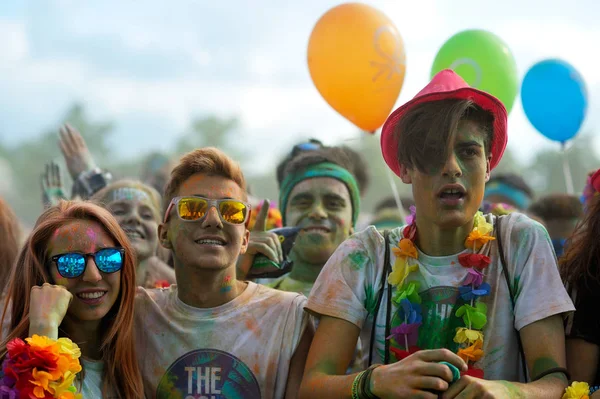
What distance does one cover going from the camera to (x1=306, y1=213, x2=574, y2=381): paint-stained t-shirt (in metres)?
3.16

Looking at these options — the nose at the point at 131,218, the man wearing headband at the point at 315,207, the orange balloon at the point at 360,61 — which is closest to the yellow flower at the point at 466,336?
the man wearing headband at the point at 315,207

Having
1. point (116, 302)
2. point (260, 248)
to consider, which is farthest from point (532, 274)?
point (116, 302)

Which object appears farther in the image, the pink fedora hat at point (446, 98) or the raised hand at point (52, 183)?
the raised hand at point (52, 183)

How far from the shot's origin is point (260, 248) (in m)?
4.38

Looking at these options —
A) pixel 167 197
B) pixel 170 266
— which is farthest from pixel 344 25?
pixel 167 197

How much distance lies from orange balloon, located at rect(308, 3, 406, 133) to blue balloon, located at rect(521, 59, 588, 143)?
165cm

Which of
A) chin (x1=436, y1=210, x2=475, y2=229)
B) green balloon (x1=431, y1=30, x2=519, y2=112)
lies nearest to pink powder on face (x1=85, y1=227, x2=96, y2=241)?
chin (x1=436, y1=210, x2=475, y2=229)

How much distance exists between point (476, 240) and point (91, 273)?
1572 mm

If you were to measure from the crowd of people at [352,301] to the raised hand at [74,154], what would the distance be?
281 cm

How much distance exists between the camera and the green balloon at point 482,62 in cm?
618

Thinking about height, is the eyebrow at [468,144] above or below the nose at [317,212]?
above

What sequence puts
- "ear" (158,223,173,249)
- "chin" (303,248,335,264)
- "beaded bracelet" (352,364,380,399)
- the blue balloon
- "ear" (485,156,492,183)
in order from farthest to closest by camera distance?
the blue balloon < "chin" (303,248,335,264) < "ear" (158,223,173,249) < "ear" (485,156,492,183) < "beaded bracelet" (352,364,380,399)

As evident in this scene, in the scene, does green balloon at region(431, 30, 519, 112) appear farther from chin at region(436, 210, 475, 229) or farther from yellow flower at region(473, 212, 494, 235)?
chin at region(436, 210, 475, 229)

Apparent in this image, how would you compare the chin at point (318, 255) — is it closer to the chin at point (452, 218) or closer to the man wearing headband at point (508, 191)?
the chin at point (452, 218)
